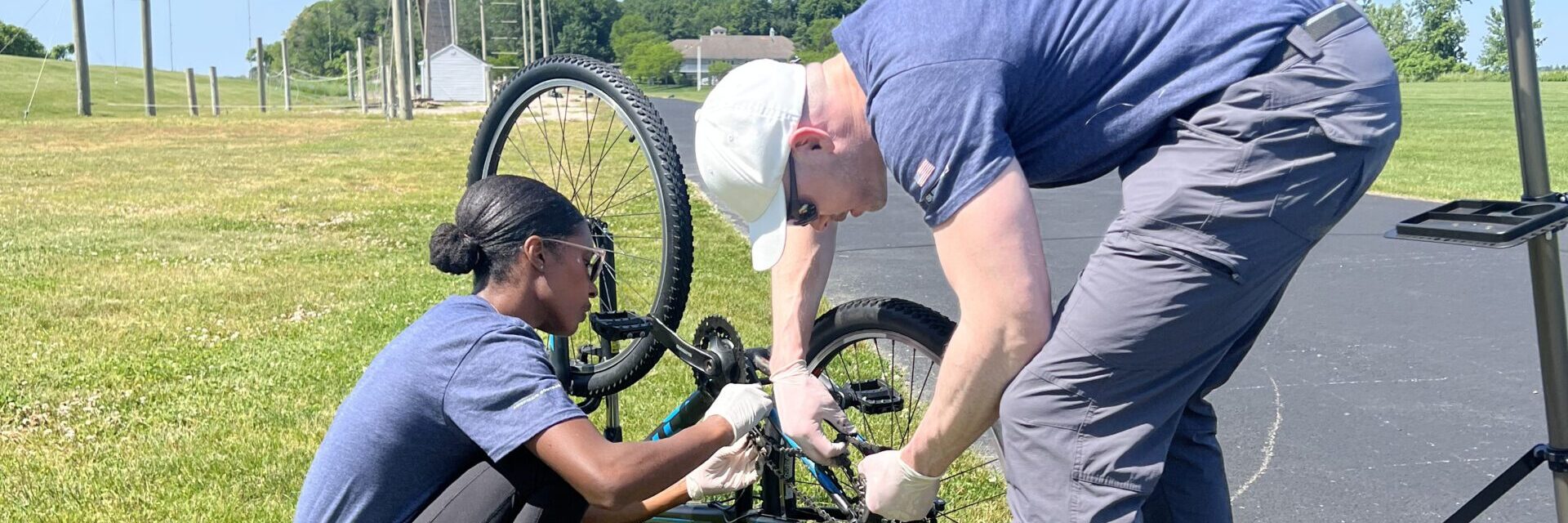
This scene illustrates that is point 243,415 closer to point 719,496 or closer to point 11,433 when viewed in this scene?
point 11,433

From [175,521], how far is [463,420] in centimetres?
186

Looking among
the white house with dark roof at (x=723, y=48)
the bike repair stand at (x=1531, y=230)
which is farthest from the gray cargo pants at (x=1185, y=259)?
the white house with dark roof at (x=723, y=48)

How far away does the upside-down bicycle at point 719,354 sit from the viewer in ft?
10.7

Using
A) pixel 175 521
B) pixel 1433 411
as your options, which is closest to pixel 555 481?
pixel 175 521

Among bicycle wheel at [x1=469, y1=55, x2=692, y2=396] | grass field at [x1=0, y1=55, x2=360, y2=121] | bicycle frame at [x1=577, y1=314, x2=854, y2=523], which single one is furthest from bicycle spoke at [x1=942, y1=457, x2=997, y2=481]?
grass field at [x1=0, y1=55, x2=360, y2=121]

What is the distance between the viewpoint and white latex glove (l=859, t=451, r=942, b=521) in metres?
2.51

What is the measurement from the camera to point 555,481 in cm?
275

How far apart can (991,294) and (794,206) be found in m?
0.48

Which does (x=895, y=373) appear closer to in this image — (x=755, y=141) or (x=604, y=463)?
(x=604, y=463)

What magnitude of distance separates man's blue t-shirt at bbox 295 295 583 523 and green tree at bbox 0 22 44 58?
7990cm

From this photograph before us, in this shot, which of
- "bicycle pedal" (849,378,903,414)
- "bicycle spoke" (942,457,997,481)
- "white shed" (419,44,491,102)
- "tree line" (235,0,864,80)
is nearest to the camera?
"bicycle pedal" (849,378,903,414)

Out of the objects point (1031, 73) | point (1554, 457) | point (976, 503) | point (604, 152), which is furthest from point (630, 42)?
point (1031, 73)

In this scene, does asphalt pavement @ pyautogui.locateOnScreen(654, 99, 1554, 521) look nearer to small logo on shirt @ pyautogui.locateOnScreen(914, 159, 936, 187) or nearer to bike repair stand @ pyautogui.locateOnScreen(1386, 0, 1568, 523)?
bike repair stand @ pyautogui.locateOnScreen(1386, 0, 1568, 523)

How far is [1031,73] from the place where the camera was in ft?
6.68
